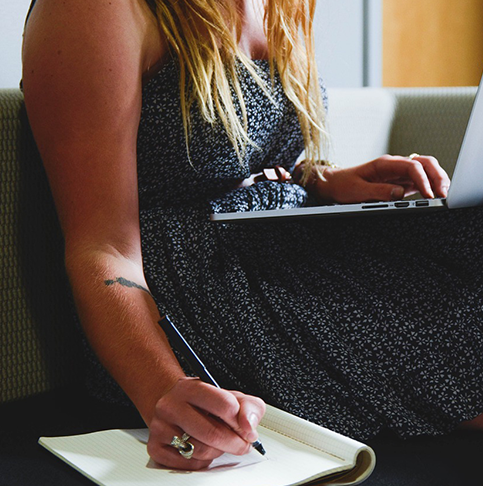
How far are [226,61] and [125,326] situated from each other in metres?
0.39

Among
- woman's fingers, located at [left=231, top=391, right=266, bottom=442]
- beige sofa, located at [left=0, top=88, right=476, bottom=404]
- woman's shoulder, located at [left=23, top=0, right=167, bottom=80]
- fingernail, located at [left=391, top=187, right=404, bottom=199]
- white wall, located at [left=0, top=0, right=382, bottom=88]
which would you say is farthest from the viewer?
white wall, located at [left=0, top=0, right=382, bottom=88]

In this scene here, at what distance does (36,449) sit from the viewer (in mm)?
750

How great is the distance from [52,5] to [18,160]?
0.68 feet

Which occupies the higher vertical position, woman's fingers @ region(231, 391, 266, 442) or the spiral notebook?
woman's fingers @ region(231, 391, 266, 442)

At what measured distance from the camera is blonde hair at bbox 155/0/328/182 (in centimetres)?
84

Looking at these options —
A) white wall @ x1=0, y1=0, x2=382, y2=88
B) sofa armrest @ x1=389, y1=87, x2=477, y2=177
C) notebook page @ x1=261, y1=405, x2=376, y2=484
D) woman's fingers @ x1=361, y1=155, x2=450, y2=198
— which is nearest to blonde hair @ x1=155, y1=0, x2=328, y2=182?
woman's fingers @ x1=361, y1=155, x2=450, y2=198

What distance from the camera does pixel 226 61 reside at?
90cm

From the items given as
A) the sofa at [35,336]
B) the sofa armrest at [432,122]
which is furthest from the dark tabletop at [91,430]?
the sofa armrest at [432,122]

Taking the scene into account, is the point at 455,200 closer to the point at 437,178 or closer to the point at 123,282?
the point at 437,178

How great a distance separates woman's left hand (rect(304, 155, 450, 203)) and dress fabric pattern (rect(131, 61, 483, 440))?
4.5 inches

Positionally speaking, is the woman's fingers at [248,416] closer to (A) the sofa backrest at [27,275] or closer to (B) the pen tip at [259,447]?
(B) the pen tip at [259,447]

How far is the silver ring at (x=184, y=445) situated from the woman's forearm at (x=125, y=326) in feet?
0.17

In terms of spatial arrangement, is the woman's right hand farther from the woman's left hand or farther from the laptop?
the woman's left hand

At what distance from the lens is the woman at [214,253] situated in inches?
29.3
